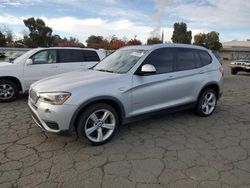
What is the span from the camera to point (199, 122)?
228 inches

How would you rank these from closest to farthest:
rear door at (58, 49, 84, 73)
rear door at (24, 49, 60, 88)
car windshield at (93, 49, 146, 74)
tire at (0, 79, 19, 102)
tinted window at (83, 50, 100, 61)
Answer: car windshield at (93, 49, 146, 74)
tire at (0, 79, 19, 102)
rear door at (24, 49, 60, 88)
rear door at (58, 49, 84, 73)
tinted window at (83, 50, 100, 61)

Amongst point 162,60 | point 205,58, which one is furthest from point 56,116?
point 205,58

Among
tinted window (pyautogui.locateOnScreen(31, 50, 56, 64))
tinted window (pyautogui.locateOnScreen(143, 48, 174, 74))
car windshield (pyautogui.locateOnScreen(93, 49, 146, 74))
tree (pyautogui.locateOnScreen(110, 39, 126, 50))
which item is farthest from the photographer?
tree (pyautogui.locateOnScreen(110, 39, 126, 50))

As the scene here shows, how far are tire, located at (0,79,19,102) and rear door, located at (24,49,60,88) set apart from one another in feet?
1.21

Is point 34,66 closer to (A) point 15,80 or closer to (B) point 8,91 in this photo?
(A) point 15,80

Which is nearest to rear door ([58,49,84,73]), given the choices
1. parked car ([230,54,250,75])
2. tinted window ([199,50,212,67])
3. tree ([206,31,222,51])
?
tinted window ([199,50,212,67])

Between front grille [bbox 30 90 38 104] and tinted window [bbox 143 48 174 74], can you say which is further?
tinted window [bbox 143 48 174 74]

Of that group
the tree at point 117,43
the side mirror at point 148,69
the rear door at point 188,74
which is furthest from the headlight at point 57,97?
the tree at point 117,43

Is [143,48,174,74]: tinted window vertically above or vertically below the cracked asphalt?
above

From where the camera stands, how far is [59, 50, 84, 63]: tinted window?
28.1 feet

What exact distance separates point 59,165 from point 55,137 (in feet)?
3.63

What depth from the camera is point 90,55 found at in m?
9.16

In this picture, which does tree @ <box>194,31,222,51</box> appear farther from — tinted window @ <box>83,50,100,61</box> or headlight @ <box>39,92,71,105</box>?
headlight @ <box>39,92,71,105</box>

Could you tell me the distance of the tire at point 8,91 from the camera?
7.54 m
